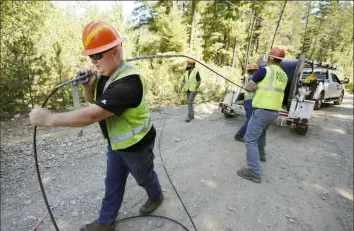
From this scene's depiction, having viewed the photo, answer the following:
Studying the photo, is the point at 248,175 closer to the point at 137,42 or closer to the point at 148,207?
the point at 148,207

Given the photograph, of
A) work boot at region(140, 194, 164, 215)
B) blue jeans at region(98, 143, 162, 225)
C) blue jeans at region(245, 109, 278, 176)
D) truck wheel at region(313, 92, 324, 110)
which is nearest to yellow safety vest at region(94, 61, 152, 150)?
blue jeans at region(98, 143, 162, 225)

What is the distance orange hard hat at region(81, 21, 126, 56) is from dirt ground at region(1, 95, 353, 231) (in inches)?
82.4

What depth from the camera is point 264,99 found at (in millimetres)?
3912

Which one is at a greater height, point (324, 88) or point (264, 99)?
point (264, 99)

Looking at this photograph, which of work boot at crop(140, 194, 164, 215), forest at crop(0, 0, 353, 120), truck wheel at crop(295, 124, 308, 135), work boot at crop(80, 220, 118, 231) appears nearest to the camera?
work boot at crop(80, 220, 118, 231)

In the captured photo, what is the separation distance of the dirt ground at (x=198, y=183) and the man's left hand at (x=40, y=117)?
1701 mm

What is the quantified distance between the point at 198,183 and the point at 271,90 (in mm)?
1938

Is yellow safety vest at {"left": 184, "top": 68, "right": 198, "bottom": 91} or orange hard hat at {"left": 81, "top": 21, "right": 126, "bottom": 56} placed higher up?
orange hard hat at {"left": 81, "top": 21, "right": 126, "bottom": 56}

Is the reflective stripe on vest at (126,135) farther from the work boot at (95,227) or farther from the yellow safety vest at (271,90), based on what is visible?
the yellow safety vest at (271,90)

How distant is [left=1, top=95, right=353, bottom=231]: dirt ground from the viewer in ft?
10.00

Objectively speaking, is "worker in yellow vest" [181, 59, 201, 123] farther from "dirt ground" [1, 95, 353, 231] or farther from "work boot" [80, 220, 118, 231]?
"work boot" [80, 220, 118, 231]

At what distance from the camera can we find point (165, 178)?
3.96m

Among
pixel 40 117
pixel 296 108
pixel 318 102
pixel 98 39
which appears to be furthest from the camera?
pixel 318 102

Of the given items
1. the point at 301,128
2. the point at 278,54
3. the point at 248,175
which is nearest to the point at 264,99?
the point at 278,54
